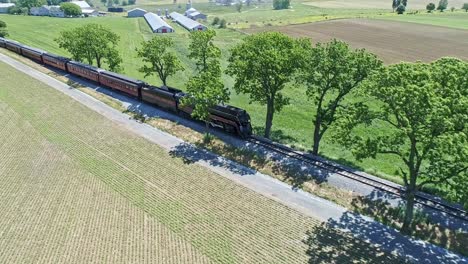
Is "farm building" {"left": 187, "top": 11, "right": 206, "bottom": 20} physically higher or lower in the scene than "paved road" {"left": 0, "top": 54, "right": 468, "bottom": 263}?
higher

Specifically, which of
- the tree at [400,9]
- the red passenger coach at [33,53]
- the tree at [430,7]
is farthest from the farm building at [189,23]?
the tree at [430,7]

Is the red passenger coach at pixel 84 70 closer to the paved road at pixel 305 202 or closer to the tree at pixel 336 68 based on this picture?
the paved road at pixel 305 202

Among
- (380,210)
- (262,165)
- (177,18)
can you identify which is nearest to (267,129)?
(262,165)

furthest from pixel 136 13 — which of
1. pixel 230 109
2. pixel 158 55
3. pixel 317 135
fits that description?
pixel 317 135

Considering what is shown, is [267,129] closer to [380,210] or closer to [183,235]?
[380,210]

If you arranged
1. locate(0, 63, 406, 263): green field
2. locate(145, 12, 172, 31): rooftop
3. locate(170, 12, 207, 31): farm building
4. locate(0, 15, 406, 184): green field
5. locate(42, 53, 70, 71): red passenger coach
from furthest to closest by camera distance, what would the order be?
1. locate(170, 12, 207, 31): farm building
2. locate(145, 12, 172, 31): rooftop
3. locate(42, 53, 70, 71): red passenger coach
4. locate(0, 15, 406, 184): green field
5. locate(0, 63, 406, 263): green field

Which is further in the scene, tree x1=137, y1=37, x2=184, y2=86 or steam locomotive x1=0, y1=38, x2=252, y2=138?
tree x1=137, y1=37, x2=184, y2=86

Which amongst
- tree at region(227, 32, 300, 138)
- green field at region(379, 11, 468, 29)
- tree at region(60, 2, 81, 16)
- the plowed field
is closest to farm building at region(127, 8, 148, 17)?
tree at region(60, 2, 81, 16)

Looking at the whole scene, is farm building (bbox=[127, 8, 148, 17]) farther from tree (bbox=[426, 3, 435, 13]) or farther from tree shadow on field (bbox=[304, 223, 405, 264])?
tree shadow on field (bbox=[304, 223, 405, 264])
